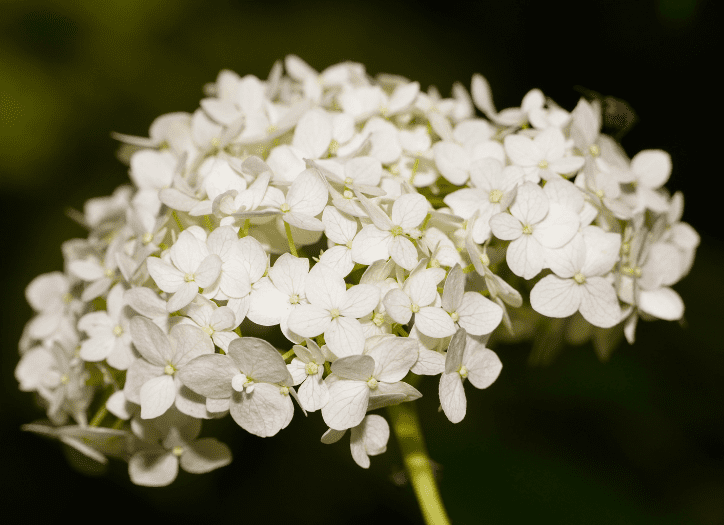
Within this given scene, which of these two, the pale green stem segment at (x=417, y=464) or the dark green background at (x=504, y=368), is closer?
A: the pale green stem segment at (x=417, y=464)

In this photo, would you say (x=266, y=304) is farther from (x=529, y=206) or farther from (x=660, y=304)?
(x=660, y=304)

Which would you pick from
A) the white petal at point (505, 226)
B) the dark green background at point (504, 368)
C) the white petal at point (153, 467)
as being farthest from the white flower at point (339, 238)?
the dark green background at point (504, 368)

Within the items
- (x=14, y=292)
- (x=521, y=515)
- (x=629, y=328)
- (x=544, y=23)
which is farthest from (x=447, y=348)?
(x=14, y=292)

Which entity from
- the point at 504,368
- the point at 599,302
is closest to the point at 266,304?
the point at 599,302

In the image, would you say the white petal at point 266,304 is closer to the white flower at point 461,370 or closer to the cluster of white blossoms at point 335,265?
the cluster of white blossoms at point 335,265

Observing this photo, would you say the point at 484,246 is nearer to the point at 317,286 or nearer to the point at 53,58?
the point at 317,286

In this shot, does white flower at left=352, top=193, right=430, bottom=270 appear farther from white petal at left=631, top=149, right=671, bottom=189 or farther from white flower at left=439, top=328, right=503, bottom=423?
white petal at left=631, top=149, right=671, bottom=189
